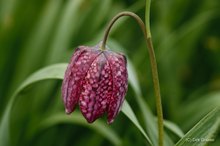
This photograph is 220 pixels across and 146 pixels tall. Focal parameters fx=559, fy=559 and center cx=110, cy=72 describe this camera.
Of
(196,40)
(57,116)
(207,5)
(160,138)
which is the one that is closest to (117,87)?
(160,138)

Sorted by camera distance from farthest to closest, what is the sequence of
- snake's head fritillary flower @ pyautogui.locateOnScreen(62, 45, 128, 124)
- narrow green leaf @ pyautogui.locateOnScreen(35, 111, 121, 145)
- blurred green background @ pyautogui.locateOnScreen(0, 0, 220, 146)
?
blurred green background @ pyautogui.locateOnScreen(0, 0, 220, 146), narrow green leaf @ pyautogui.locateOnScreen(35, 111, 121, 145), snake's head fritillary flower @ pyautogui.locateOnScreen(62, 45, 128, 124)

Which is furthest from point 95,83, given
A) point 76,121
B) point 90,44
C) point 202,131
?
point 90,44

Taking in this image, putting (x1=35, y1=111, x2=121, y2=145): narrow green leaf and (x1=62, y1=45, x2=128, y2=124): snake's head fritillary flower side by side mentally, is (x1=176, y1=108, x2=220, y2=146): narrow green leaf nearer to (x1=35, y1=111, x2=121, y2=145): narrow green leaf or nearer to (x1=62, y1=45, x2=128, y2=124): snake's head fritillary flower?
(x1=62, y1=45, x2=128, y2=124): snake's head fritillary flower

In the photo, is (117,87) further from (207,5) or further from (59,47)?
(207,5)

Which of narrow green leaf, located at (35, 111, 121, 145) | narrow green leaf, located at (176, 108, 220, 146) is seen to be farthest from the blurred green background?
narrow green leaf, located at (176, 108, 220, 146)

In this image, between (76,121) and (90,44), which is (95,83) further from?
(90,44)
